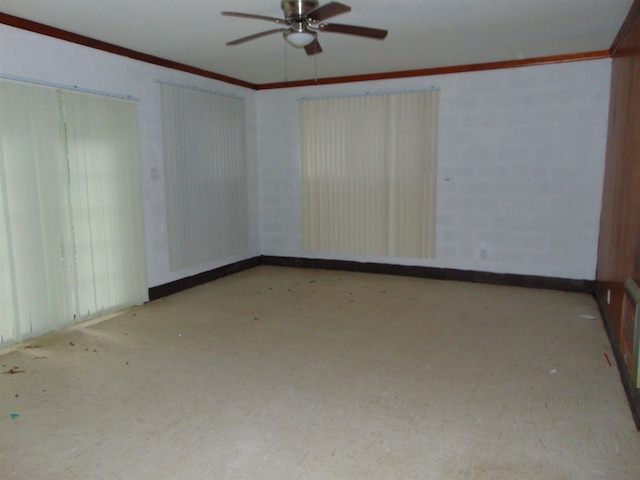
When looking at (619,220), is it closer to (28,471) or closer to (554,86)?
(554,86)

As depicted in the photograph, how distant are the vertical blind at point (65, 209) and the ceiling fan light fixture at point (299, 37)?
207cm

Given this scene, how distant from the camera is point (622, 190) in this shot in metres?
3.76

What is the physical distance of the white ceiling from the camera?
348 centimetres

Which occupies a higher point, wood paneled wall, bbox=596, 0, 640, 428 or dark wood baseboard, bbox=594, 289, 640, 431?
wood paneled wall, bbox=596, 0, 640, 428

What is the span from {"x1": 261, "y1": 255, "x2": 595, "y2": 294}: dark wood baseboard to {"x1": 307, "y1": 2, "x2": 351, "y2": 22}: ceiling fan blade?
12.0 feet

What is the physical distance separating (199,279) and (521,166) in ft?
12.9

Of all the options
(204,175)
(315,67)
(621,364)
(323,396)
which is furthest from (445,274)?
(323,396)

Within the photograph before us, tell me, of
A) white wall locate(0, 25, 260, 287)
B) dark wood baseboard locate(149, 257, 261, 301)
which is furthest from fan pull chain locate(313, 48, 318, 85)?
dark wood baseboard locate(149, 257, 261, 301)

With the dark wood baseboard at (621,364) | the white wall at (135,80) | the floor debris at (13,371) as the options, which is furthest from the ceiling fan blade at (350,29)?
the floor debris at (13,371)

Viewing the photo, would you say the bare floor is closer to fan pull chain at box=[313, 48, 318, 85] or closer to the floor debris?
the floor debris

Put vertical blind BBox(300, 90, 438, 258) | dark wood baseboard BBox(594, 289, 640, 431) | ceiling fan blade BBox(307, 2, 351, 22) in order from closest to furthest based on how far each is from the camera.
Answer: dark wood baseboard BBox(594, 289, 640, 431) < ceiling fan blade BBox(307, 2, 351, 22) < vertical blind BBox(300, 90, 438, 258)

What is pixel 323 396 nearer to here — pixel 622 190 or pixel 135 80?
pixel 622 190

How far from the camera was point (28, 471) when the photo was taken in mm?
2273

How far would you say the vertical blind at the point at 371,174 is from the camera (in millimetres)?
5836
